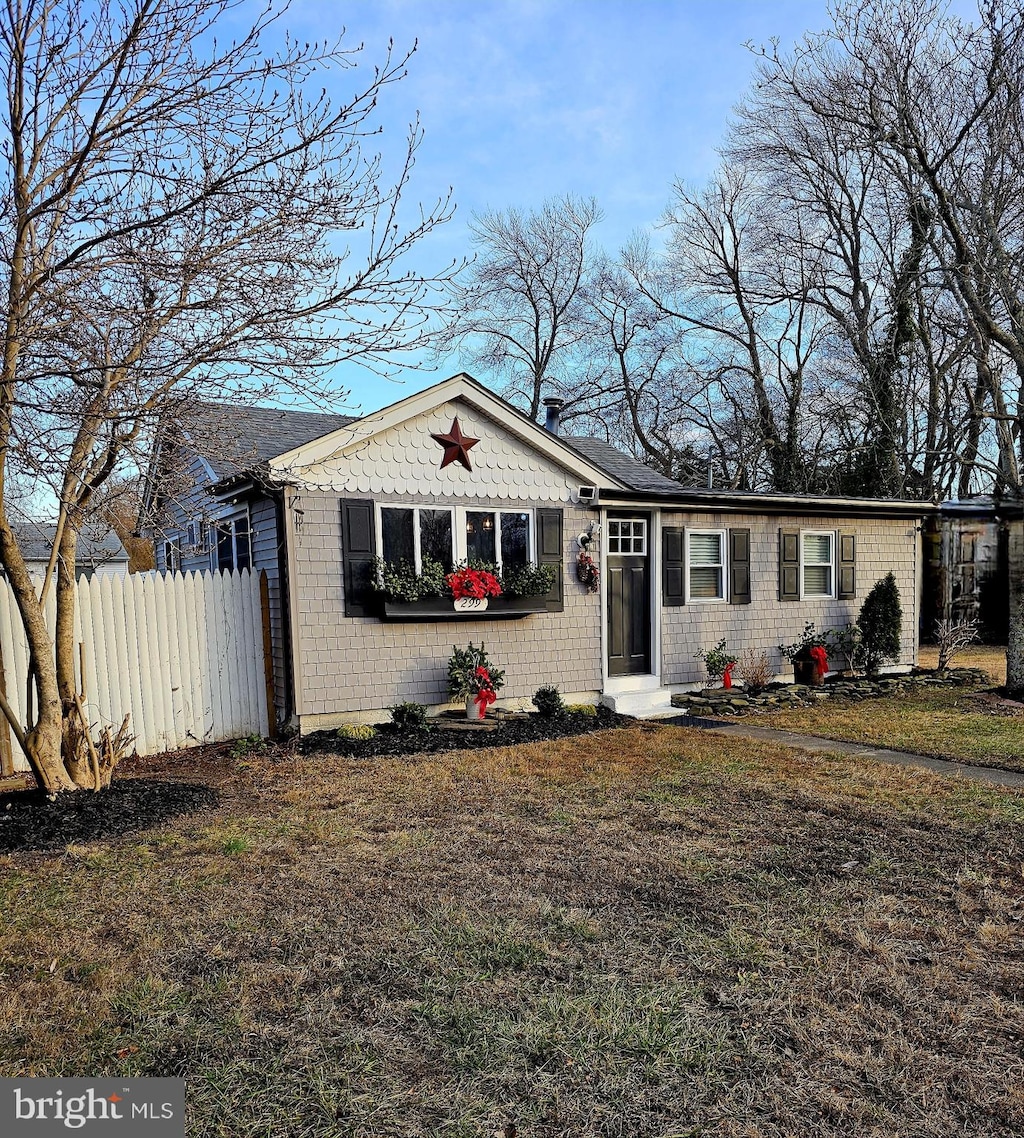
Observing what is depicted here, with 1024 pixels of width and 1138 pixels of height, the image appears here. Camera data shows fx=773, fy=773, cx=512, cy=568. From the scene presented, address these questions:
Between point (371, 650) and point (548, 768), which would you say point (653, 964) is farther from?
point (371, 650)

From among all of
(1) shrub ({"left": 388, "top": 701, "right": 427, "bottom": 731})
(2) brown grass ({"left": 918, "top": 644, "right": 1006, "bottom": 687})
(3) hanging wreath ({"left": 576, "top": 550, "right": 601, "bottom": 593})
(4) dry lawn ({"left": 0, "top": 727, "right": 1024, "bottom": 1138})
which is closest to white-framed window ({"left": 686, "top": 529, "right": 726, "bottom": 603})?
(3) hanging wreath ({"left": 576, "top": 550, "right": 601, "bottom": 593})

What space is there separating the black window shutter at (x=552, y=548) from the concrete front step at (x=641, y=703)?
53.5 inches

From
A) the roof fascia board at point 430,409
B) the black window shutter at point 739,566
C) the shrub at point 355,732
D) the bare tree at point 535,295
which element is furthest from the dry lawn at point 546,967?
the bare tree at point 535,295

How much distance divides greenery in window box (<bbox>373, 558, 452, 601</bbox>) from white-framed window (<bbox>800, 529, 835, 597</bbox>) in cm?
576

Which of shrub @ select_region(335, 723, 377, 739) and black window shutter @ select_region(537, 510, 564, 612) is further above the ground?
black window shutter @ select_region(537, 510, 564, 612)

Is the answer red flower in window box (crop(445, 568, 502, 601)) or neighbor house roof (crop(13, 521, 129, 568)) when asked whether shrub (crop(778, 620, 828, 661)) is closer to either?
red flower in window box (crop(445, 568, 502, 601))

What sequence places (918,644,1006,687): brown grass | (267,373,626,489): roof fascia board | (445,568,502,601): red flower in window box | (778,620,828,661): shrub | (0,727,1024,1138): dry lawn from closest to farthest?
(0,727,1024,1138): dry lawn → (267,373,626,489): roof fascia board → (445,568,502,601): red flower in window box → (778,620,828,661): shrub → (918,644,1006,687): brown grass

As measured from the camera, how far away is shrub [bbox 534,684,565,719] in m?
9.05

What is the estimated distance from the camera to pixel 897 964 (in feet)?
10.3

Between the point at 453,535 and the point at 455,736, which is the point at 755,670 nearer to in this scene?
the point at 455,736

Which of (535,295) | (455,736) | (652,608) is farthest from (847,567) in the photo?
(535,295)

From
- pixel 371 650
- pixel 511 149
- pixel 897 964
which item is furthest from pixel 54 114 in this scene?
pixel 897 964

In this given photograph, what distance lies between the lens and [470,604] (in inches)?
340

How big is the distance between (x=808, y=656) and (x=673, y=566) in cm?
253
